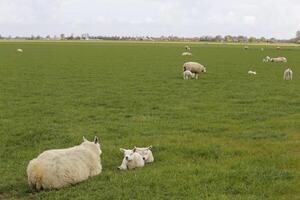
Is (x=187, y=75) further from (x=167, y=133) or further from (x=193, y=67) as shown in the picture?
(x=167, y=133)

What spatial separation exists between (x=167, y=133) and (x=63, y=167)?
553 cm

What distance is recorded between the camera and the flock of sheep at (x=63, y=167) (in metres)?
9.11

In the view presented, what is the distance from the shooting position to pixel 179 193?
351 inches

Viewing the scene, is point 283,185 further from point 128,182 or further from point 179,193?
point 128,182

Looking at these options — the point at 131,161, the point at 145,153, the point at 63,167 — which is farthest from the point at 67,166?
the point at 145,153

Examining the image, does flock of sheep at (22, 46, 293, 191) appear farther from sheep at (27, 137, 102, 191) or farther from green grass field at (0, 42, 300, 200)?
green grass field at (0, 42, 300, 200)

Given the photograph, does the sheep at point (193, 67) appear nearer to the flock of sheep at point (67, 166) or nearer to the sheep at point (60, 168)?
the flock of sheep at point (67, 166)

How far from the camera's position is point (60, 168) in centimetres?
922

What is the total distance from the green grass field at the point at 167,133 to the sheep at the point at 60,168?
19cm

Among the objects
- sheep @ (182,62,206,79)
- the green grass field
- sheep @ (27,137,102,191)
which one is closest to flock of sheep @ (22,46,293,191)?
sheep @ (27,137,102,191)

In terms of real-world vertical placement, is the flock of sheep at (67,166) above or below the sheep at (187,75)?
above

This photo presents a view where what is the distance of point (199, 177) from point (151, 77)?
22652 mm

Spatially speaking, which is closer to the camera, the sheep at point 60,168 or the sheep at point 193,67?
the sheep at point 60,168

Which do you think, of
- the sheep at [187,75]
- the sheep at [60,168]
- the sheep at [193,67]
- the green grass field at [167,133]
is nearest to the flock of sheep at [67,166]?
the sheep at [60,168]
